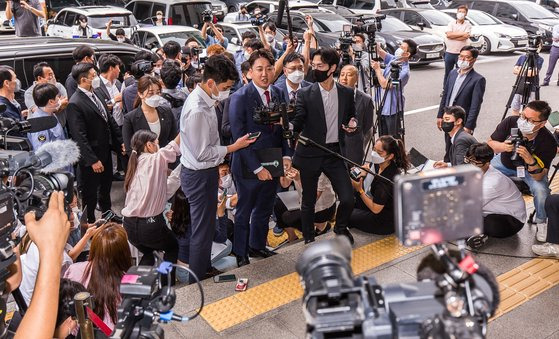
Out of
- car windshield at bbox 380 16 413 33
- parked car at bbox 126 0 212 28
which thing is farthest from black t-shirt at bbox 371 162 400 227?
car windshield at bbox 380 16 413 33

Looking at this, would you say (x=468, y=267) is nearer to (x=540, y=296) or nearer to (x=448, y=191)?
(x=448, y=191)

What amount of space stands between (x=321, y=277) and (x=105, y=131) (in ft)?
16.0

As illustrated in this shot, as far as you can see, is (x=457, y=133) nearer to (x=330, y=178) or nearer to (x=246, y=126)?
(x=330, y=178)

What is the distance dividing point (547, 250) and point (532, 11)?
1525 cm

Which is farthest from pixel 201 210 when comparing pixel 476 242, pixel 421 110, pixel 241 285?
pixel 421 110

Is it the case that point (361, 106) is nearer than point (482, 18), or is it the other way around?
point (361, 106)

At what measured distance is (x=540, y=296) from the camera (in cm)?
429

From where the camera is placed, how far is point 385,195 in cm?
523

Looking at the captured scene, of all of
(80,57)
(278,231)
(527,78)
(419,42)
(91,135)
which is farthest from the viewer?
(419,42)

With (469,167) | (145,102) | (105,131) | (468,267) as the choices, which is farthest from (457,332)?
(105,131)

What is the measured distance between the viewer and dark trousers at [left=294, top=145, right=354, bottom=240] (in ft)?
16.6

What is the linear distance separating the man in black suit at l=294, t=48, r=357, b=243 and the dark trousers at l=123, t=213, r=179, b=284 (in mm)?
1339

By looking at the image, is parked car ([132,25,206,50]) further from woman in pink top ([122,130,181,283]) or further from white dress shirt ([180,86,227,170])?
white dress shirt ([180,86,227,170])

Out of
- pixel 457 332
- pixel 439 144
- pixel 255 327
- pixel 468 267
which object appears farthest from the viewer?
pixel 439 144
